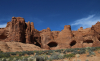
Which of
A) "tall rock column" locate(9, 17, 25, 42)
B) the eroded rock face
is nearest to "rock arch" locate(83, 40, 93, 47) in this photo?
the eroded rock face

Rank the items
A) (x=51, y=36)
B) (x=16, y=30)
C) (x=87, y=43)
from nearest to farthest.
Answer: (x=16, y=30) < (x=87, y=43) < (x=51, y=36)

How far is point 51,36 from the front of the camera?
134ft

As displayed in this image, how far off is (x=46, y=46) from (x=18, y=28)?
13.2 m

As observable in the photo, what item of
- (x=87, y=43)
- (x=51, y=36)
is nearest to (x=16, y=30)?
(x=51, y=36)

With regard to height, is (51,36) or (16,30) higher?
(16,30)

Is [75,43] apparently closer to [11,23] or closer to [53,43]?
[53,43]

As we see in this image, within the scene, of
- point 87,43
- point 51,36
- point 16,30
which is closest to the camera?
point 16,30

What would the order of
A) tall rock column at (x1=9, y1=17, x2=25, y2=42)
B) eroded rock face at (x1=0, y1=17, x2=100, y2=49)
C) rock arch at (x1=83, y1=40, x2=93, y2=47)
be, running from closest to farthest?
tall rock column at (x1=9, y1=17, x2=25, y2=42) < eroded rock face at (x1=0, y1=17, x2=100, y2=49) < rock arch at (x1=83, y1=40, x2=93, y2=47)

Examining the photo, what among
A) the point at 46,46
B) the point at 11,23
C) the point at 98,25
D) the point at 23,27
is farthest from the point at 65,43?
the point at 11,23

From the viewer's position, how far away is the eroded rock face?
111 feet

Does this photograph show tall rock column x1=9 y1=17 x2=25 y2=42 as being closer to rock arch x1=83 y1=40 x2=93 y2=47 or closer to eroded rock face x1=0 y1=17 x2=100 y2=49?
eroded rock face x1=0 y1=17 x2=100 y2=49

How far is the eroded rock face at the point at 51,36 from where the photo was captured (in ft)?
111

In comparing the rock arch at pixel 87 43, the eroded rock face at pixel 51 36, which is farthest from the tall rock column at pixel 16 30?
the rock arch at pixel 87 43

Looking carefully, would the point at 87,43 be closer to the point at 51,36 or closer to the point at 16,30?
the point at 51,36
